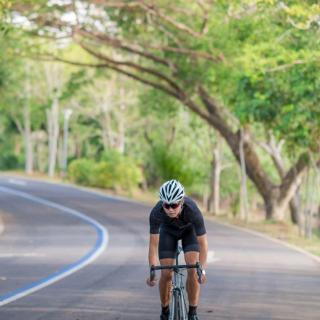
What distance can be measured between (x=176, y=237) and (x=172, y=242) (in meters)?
0.06

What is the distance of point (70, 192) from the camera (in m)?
57.1

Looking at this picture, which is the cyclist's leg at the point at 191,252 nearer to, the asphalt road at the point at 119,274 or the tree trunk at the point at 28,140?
the asphalt road at the point at 119,274

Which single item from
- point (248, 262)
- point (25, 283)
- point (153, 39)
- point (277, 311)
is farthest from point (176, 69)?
point (277, 311)

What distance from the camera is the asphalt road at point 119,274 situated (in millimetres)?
13766

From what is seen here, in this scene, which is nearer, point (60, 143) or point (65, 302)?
point (65, 302)

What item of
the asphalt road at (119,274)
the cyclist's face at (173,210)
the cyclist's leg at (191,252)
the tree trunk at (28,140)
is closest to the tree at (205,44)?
the asphalt road at (119,274)

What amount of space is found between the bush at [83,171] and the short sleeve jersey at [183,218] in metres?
53.7

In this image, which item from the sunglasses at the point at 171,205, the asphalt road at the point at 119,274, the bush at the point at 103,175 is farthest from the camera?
the bush at the point at 103,175

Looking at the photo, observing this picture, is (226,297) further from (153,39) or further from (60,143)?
(60,143)

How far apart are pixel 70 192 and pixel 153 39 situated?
14.6 m

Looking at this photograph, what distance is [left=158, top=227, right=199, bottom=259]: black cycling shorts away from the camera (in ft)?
34.6

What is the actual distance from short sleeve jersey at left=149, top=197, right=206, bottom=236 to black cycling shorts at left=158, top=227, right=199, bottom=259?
0.19 m

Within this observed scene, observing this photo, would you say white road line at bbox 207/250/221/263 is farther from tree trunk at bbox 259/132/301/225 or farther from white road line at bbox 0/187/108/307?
tree trunk at bbox 259/132/301/225

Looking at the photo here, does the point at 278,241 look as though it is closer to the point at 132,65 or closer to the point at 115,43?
the point at 115,43
